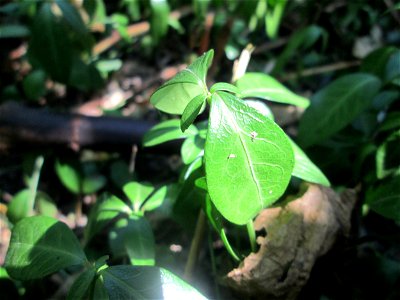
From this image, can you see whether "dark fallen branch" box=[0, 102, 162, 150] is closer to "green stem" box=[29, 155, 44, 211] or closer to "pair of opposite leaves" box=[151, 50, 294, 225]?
"green stem" box=[29, 155, 44, 211]

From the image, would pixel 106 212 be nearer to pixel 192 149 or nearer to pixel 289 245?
pixel 192 149

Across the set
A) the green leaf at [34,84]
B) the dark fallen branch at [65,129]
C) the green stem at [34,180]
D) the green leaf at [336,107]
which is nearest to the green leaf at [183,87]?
the green leaf at [336,107]

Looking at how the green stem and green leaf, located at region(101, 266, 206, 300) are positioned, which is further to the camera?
the green stem

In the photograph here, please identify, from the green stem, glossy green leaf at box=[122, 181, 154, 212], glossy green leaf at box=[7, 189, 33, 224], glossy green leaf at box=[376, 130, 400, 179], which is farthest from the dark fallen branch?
glossy green leaf at box=[376, 130, 400, 179]

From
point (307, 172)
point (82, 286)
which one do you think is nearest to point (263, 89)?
point (307, 172)

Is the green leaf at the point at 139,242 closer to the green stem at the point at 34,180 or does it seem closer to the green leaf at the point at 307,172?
the green leaf at the point at 307,172

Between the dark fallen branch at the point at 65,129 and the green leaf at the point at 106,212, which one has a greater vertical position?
the green leaf at the point at 106,212
